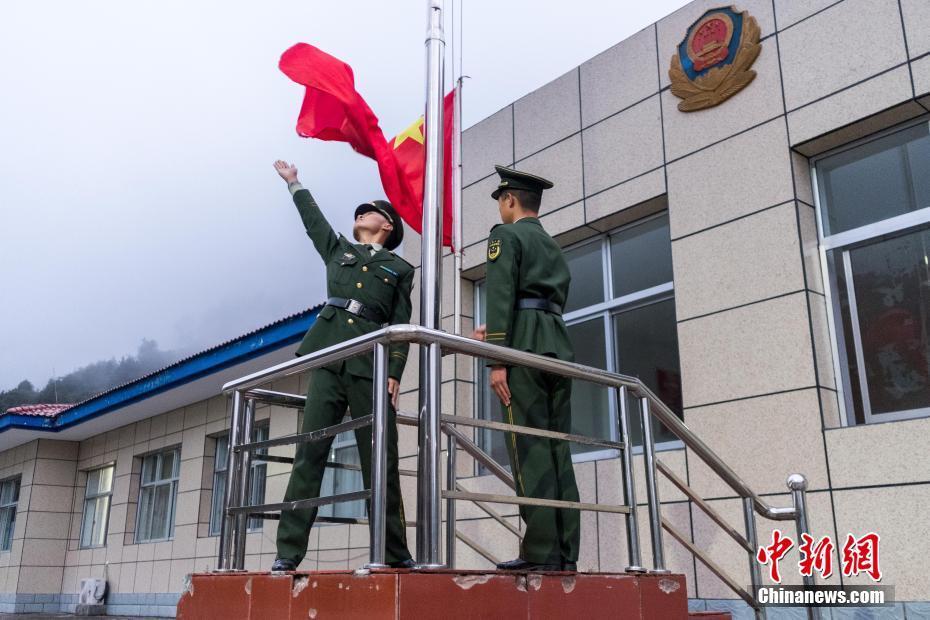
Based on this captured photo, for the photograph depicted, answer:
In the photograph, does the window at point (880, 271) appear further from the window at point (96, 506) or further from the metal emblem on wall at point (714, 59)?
the window at point (96, 506)

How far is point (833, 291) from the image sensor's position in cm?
524

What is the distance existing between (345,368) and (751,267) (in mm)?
3125

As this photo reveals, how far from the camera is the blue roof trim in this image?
9.50 metres

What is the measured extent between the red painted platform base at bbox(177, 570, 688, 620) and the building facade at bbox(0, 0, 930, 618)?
1.34 m

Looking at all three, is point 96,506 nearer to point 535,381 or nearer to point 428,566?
point 535,381

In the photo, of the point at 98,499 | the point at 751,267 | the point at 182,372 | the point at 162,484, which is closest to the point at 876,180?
the point at 751,267

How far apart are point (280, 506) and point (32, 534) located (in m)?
13.7

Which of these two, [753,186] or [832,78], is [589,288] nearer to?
[753,186]

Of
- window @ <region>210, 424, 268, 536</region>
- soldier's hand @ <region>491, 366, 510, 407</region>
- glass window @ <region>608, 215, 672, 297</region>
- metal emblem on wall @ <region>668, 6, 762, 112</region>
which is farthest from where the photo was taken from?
window @ <region>210, 424, 268, 536</region>

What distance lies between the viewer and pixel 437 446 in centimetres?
260

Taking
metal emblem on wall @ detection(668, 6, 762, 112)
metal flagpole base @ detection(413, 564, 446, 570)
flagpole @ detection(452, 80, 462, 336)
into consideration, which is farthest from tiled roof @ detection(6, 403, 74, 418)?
metal flagpole base @ detection(413, 564, 446, 570)

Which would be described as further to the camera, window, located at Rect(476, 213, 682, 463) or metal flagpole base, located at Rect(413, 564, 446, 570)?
window, located at Rect(476, 213, 682, 463)

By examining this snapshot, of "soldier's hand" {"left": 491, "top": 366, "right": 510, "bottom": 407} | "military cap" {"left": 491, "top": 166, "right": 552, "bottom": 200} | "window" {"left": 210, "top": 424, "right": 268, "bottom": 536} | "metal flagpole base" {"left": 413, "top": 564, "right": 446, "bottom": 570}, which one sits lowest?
"metal flagpole base" {"left": 413, "top": 564, "right": 446, "bottom": 570}

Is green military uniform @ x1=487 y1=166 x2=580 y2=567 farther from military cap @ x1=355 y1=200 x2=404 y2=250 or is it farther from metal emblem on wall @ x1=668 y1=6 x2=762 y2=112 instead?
metal emblem on wall @ x1=668 y1=6 x2=762 y2=112
